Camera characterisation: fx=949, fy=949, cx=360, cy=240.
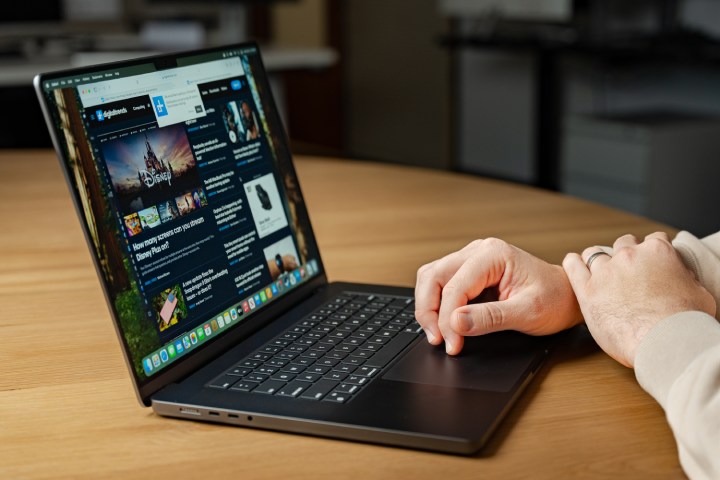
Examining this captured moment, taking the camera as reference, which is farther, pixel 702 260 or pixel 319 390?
pixel 702 260

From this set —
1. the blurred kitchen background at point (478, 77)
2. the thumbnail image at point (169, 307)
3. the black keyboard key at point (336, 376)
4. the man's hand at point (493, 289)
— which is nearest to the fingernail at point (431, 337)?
the man's hand at point (493, 289)

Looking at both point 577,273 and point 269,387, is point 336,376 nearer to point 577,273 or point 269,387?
point 269,387

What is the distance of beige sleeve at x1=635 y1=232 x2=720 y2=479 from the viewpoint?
604 millimetres

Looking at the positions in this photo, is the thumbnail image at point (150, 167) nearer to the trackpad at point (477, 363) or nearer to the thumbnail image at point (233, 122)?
the thumbnail image at point (233, 122)

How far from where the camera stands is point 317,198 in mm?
1466

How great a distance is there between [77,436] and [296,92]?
197 inches

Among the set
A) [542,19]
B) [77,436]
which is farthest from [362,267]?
[542,19]

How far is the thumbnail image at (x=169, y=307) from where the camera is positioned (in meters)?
0.75

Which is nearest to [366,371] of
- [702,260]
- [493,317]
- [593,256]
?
[493,317]

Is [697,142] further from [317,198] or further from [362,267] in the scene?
[362,267]

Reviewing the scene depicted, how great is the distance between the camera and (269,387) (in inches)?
28.2

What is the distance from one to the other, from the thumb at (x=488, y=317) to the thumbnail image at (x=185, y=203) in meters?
0.24

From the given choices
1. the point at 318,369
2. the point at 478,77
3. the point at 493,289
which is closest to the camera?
the point at 318,369

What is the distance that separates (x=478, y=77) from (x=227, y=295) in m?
4.36
